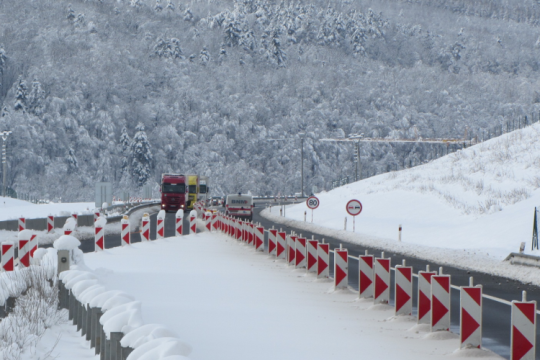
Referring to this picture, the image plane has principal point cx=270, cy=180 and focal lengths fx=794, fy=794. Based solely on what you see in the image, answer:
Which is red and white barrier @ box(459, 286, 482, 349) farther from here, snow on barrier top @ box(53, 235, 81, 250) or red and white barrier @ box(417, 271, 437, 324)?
snow on barrier top @ box(53, 235, 81, 250)

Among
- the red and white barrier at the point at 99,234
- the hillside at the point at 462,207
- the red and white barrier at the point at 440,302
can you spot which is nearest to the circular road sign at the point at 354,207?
the hillside at the point at 462,207

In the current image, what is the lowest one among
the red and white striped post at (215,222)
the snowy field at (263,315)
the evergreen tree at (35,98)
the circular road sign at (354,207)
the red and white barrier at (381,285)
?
the red and white striped post at (215,222)

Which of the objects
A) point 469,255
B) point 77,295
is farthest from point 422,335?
point 469,255

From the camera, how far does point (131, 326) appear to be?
6773 millimetres

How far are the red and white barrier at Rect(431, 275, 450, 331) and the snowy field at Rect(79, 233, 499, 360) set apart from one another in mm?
186

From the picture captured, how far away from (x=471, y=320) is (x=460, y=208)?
35.0m

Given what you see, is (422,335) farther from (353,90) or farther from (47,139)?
(353,90)

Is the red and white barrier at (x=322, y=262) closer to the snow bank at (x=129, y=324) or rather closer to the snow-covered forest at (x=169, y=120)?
the snow bank at (x=129, y=324)

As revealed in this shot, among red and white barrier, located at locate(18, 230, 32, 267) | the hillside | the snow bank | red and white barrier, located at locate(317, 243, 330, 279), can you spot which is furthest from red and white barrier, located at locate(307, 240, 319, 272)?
the snow bank

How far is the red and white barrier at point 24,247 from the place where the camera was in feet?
53.5

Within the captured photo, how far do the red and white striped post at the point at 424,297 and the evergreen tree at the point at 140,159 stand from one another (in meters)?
140

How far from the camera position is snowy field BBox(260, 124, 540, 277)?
93.6ft

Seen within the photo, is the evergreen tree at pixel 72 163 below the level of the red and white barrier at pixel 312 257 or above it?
above

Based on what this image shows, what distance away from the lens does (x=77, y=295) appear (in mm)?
9766
